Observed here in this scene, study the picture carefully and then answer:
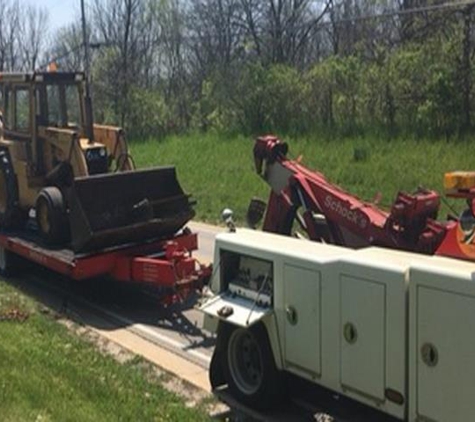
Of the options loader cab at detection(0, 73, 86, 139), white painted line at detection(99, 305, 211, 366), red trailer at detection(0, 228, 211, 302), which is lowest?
white painted line at detection(99, 305, 211, 366)

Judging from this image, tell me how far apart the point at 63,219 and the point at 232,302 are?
17.1ft

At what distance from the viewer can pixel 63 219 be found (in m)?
Result: 12.0

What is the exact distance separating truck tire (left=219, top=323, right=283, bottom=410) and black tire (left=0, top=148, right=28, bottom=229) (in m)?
6.98

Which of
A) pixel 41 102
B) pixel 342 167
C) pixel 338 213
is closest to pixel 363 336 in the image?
pixel 338 213

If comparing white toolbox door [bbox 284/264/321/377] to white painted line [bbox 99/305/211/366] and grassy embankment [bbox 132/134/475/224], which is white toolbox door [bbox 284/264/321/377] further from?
grassy embankment [bbox 132/134/475/224]

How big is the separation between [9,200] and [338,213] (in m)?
6.68

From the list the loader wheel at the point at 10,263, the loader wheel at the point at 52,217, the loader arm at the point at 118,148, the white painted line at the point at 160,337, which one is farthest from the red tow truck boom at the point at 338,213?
the loader wheel at the point at 10,263

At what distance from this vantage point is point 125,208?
445 inches

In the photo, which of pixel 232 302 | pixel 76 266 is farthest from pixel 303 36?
pixel 232 302

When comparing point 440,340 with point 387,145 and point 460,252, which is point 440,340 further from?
point 387,145

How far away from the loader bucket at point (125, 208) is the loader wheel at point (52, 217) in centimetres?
92

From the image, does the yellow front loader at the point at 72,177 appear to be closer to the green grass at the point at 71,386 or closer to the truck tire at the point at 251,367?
the green grass at the point at 71,386

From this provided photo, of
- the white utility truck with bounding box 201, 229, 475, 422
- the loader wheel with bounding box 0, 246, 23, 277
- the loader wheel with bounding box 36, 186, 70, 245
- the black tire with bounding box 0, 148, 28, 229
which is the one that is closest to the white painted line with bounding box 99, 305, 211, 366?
the white utility truck with bounding box 201, 229, 475, 422

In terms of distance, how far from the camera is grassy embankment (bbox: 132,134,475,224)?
1997 centimetres
